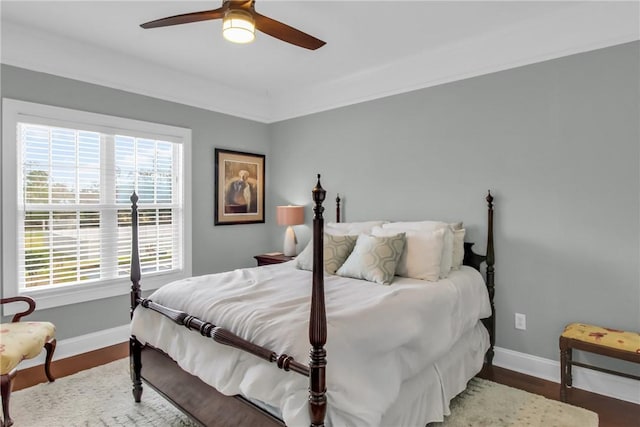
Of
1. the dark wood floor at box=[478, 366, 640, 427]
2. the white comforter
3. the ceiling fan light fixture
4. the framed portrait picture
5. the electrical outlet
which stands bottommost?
the dark wood floor at box=[478, 366, 640, 427]

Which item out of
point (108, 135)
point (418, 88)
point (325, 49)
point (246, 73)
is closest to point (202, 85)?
point (246, 73)

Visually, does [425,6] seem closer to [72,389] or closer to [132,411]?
[132,411]

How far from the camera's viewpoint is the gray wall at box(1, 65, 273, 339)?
3.06m

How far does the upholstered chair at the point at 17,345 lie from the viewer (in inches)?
83.3

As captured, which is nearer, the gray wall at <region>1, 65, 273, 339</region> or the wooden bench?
the wooden bench

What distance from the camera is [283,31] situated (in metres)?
2.22

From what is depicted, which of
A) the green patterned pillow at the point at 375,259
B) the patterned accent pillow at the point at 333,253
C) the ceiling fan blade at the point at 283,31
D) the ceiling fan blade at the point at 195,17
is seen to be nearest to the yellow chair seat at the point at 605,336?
the green patterned pillow at the point at 375,259

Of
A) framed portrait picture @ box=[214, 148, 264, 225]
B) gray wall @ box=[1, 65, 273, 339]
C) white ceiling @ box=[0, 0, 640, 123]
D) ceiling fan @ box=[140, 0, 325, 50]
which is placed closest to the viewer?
ceiling fan @ box=[140, 0, 325, 50]

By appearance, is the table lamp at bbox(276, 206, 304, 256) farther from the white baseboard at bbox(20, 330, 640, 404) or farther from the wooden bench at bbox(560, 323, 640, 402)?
the wooden bench at bbox(560, 323, 640, 402)

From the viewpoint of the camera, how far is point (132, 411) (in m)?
2.33

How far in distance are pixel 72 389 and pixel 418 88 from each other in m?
3.74

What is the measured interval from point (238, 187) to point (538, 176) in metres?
3.19

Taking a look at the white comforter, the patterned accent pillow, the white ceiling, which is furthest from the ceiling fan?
the patterned accent pillow

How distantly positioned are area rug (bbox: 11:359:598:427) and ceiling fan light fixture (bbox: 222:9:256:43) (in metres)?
2.29
